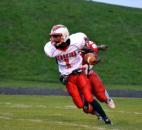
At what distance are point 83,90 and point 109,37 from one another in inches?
1721

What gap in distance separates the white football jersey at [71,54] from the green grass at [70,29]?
30.2 m

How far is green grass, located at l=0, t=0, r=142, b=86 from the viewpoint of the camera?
4806cm

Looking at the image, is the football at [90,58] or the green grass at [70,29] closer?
the football at [90,58]

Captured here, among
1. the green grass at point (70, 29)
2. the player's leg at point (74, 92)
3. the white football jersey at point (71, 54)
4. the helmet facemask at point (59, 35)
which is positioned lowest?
the green grass at point (70, 29)

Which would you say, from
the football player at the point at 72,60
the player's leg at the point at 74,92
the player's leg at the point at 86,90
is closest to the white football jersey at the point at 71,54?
the football player at the point at 72,60

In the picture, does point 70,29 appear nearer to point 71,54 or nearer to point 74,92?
point 71,54

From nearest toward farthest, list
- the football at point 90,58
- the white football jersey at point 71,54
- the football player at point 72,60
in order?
the football at point 90,58 → the football player at point 72,60 → the white football jersey at point 71,54

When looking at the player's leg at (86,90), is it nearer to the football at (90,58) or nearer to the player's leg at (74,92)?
the player's leg at (74,92)

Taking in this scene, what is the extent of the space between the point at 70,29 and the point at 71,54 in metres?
43.5

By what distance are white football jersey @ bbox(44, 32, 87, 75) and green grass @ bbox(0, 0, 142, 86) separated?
30179mm

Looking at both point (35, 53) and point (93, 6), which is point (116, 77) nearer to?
point (35, 53)

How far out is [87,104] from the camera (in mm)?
13648

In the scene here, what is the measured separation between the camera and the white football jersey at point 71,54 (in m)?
13.8

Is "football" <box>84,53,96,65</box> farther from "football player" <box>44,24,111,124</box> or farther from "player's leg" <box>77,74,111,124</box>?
"player's leg" <box>77,74,111,124</box>
